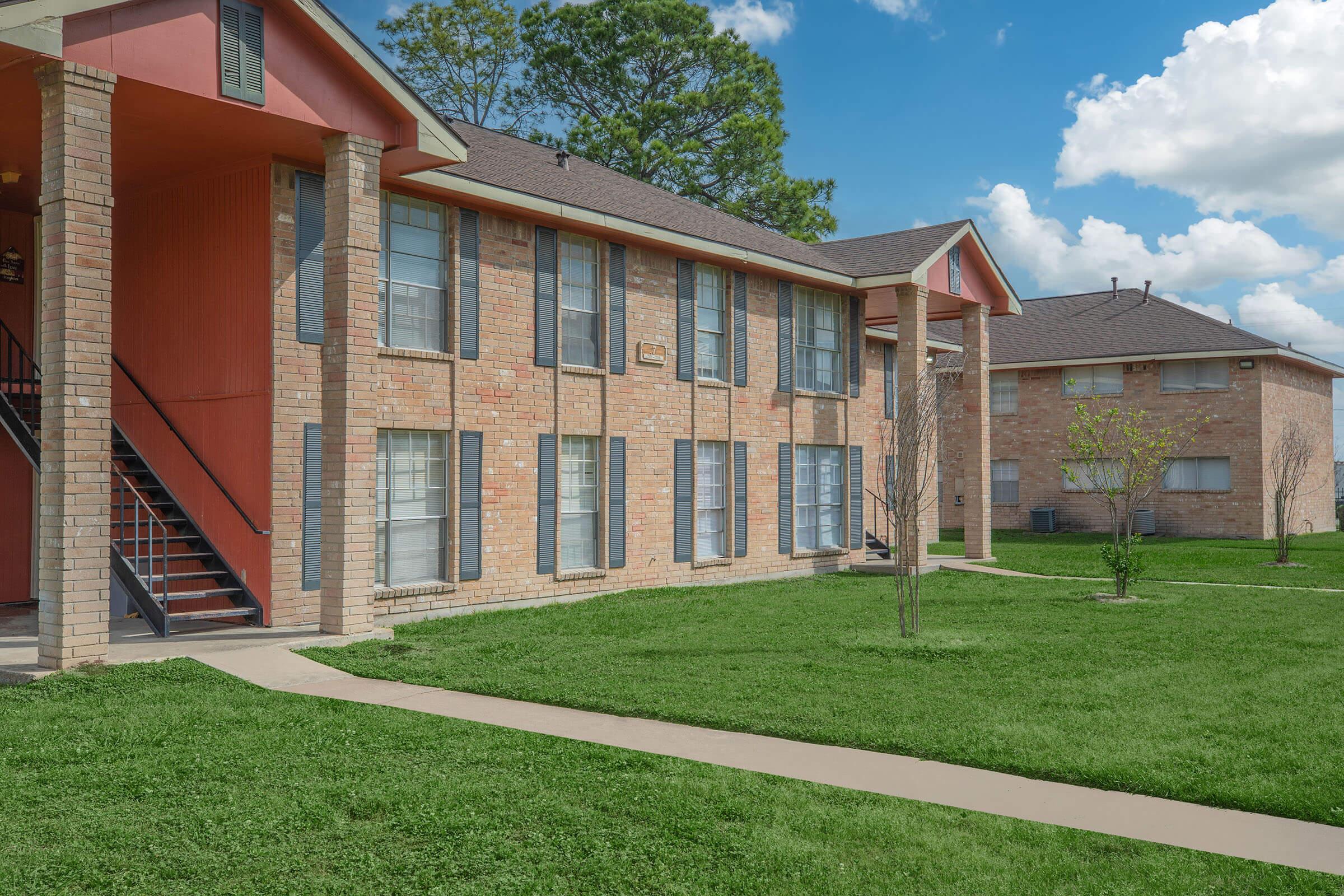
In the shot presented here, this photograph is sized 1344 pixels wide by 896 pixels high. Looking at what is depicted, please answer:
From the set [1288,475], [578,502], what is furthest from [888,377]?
[578,502]

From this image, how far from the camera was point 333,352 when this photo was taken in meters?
11.3

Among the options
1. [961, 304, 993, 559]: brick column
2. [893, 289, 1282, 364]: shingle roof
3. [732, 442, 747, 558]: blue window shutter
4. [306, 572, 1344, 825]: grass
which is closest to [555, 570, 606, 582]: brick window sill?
[306, 572, 1344, 825]: grass

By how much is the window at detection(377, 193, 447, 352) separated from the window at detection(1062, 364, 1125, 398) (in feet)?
81.0

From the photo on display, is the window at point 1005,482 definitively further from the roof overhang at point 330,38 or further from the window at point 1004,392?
the roof overhang at point 330,38

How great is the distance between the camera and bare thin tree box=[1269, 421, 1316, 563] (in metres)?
23.4

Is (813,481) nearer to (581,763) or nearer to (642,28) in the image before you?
(581,763)

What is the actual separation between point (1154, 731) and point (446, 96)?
1404 inches

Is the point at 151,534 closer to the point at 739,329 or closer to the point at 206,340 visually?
the point at 206,340

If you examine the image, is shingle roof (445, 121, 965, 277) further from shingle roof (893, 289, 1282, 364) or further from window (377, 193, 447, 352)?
shingle roof (893, 289, 1282, 364)

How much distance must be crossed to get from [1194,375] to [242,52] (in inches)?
1173

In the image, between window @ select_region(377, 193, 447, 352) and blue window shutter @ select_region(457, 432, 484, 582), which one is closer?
window @ select_region(377, 193, 447, 352)

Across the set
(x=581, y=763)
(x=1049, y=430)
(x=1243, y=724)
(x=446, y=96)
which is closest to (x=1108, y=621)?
(x=1243, y=724)

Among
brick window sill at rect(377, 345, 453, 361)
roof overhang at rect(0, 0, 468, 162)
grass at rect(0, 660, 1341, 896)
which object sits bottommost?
grass at rect(0, 660, 1341, 896)

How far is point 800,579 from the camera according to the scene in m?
19.1
